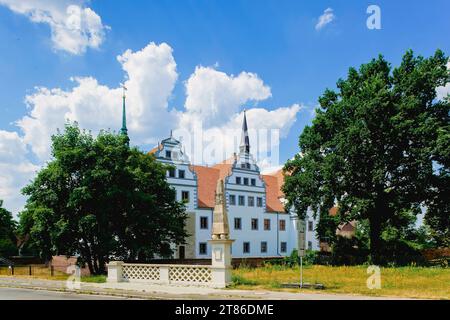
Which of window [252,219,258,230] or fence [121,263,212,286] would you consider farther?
window [252,219,258,230]

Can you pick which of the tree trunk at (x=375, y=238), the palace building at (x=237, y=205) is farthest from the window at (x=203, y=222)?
the tree trunk at (x=375, y=238)

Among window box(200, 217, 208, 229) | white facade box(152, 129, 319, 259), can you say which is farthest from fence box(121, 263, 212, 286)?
window box(200, 217, 208, 229)

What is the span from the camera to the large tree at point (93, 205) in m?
28.7

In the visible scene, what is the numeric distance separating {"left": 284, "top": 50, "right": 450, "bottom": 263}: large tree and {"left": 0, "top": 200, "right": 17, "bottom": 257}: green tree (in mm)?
36573

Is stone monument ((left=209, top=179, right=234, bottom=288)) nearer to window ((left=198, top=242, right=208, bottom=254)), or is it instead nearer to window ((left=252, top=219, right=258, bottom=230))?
window ((left=198, top=242, right=208, bottom=254))

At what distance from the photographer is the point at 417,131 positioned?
33.8m

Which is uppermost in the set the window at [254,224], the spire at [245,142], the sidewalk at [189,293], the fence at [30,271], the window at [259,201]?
the spire at [245,142]

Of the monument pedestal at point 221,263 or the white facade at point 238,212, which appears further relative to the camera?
the white facade at point 238,212

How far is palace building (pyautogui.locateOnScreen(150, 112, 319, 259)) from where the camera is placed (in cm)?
5162

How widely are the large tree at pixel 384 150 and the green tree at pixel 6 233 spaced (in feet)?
120

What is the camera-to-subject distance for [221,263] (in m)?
21.2

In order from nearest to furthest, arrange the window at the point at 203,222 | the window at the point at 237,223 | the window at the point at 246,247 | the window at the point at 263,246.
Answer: the window at the point at 203,222 → the window at the point at 237,223 → the window at the point at 246,247 → the window at the point at 263,246

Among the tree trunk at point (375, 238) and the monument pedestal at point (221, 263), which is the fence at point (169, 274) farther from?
the tree trunk at point (375, 238)
